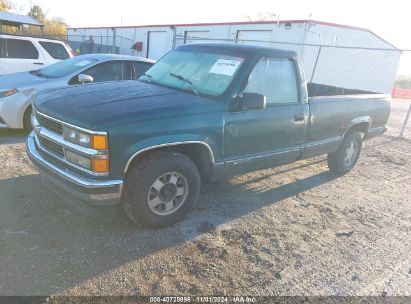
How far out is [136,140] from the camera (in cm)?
327

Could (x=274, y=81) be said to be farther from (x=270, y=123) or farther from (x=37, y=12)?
(x=37, y=12)

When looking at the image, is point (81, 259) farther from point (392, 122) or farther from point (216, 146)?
point (392, 122)

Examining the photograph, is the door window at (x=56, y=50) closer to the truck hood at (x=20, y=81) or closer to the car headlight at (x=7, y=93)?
the truck hood at (x=20, y=81)

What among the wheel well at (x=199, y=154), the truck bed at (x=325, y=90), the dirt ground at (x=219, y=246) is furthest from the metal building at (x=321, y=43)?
the wheel well at (x=199, y=154)

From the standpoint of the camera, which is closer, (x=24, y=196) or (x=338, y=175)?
(x=24, y=196)

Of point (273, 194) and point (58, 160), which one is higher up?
point (58, 160)

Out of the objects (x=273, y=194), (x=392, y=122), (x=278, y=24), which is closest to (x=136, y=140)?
(x=273, y=194)

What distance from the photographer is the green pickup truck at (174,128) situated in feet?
10.7

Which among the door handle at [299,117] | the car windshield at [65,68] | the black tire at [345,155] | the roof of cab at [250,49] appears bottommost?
the black tire at [345,155]

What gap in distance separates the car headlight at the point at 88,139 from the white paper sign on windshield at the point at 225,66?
1.67 m

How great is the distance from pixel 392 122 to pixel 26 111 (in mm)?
12667

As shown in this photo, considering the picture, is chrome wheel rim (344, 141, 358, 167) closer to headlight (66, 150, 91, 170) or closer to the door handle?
the door handle

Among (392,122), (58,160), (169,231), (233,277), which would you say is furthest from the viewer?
(392,122)

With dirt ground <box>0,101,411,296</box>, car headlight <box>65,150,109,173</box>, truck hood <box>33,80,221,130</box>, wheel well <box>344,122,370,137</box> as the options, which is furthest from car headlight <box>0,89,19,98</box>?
wheel well <box>344,122,370,137</box>
